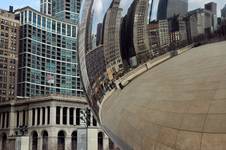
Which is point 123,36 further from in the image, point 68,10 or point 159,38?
point 68,10

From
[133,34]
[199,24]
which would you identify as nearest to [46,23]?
[133,34]

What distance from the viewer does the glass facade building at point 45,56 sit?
115688 mm

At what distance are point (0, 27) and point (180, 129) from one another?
11166cm

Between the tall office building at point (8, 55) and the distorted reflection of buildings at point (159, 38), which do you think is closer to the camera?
the distorted reflection of buildings at point (159, 38)

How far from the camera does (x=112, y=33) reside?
3.64 m

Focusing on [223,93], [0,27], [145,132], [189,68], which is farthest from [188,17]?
[0,27]

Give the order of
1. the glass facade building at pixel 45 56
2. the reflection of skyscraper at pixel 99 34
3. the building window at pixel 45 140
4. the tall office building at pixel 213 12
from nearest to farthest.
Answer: the tall office building at pixel 213 12
the reflection of skyscraper at pixel 99 34
the building window at pixel 45 140
the glass facade building at pixel 45 56

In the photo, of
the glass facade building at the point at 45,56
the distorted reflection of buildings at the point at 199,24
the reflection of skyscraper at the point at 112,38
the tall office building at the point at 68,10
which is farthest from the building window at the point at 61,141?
the distorted reflection of buildings at the point at 199,24

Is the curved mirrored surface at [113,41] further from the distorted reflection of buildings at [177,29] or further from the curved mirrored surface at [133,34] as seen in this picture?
the distorted reflection of buildings at [177,29]

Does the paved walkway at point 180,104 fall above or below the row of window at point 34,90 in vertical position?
above

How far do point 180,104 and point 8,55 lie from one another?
113m

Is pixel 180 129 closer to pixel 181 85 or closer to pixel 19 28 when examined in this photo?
pixel 181 85

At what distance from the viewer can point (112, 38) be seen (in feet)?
11.8

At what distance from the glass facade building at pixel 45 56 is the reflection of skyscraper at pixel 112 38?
356 feet
